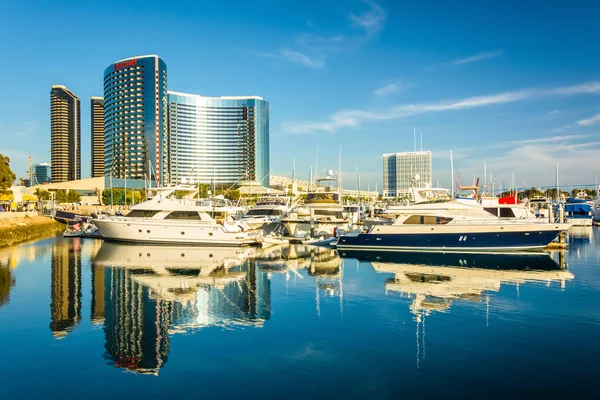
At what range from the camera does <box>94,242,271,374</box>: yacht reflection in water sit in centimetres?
1348

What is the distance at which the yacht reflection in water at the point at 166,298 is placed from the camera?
13484mm

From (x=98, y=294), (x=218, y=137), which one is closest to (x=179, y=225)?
(x=98, y=294)

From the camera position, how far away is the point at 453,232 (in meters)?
34.8

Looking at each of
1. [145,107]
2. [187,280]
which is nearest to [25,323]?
[187,280]

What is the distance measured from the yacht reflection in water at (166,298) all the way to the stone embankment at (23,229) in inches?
620

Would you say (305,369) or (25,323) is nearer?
(305,369)

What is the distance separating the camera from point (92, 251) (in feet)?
118

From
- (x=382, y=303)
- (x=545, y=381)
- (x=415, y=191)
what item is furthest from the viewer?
(x=415, y=191)

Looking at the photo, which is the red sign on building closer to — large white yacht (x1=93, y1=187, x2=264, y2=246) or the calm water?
large white yacht (x1=93, y1=187, x2=264, y2=246)

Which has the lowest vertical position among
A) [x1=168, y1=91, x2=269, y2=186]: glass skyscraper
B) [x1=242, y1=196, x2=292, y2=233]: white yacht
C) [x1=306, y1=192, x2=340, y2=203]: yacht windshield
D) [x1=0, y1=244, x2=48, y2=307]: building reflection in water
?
[x1=0, y1=244, x2=48, y2=307]: building reflection in water

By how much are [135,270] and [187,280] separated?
4936mm

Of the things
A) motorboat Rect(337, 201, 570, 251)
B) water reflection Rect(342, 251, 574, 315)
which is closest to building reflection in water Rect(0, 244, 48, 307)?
water reflection Rect(342, 251, 574, 315)

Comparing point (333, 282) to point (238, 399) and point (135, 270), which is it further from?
point (238, 399)

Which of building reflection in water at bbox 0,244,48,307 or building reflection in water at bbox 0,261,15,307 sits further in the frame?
building reflection in water at bbox 0,244,48,307
